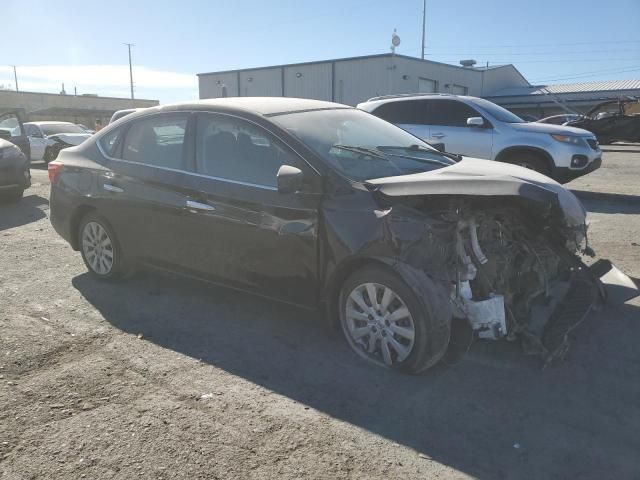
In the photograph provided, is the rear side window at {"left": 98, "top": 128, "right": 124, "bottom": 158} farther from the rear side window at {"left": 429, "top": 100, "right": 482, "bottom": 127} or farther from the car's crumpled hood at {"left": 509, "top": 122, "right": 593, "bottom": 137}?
the car's crumpled hood at {"left": 509, "top": 122, "right": 593, "bottom": 137}

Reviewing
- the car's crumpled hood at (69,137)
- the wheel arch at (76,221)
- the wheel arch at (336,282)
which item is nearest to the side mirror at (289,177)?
the wheel arch at (336,282)

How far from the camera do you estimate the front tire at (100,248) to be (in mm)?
5043

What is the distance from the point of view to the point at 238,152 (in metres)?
4.14

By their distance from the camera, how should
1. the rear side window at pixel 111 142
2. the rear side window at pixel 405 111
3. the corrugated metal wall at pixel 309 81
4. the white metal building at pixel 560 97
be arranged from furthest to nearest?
the white metal building at pixel 560 97, the corrugated metal wall at pixel 309 81, the rear side window at pixel 405 111, the rear side window at pixel 111 142

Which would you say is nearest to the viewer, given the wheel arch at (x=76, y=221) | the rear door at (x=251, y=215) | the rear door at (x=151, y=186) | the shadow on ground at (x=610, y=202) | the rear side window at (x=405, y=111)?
the rear door at (x=251, y=215)

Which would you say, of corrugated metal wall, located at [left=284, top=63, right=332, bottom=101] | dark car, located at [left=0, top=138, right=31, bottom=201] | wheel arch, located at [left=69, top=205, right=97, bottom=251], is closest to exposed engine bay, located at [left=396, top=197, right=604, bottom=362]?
wheel arch, located at [left=69, top=205, right=97, bottom=251]

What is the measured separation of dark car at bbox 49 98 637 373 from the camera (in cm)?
336

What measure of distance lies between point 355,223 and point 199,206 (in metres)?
1.39

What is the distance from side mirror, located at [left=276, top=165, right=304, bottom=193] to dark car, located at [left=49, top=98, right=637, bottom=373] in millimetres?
11

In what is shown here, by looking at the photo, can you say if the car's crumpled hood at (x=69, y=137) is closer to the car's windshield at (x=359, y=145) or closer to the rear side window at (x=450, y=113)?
the rear side window at (x=450, y=113)

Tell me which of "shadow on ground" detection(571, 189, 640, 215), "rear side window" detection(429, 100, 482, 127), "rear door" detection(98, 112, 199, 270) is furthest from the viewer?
"rear side window" detection(429, 100, 482, 127)

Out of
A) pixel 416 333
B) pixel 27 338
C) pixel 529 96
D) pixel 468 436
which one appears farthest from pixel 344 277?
pixel 529 96

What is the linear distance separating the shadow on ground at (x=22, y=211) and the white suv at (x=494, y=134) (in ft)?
21.1

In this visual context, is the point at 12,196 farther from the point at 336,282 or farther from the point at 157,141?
the point at 336,282
